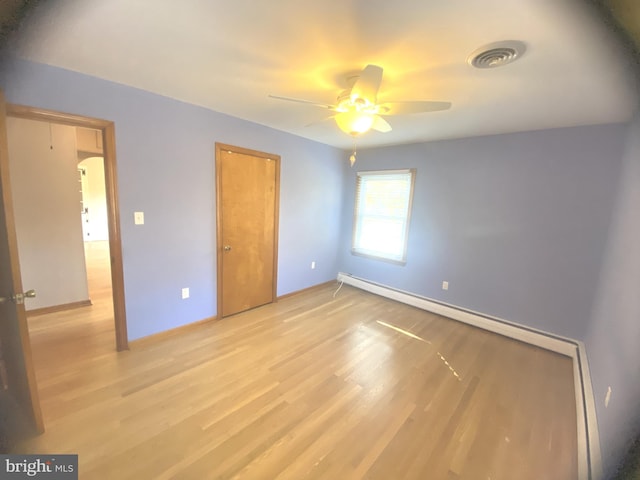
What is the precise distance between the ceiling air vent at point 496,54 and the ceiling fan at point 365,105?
279 mm

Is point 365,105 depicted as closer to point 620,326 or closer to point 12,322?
point 620,326

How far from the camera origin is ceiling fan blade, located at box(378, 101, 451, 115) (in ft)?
4.79

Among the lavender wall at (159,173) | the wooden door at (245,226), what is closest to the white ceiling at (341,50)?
the lavender wall at (159,173)

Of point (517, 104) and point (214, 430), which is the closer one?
point (214, 430)

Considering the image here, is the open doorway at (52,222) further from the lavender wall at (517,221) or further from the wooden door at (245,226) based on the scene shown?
the lavender wall at (517,221)

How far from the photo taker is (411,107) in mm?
1561

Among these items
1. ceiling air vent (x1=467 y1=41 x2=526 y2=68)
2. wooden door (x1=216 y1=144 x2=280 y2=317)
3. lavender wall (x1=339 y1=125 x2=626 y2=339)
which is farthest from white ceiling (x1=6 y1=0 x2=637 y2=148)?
wooden door (x1=216 y1=144 x2=280 y2=317)

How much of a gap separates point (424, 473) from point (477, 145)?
3.15m

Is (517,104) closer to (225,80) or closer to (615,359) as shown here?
(615,359)

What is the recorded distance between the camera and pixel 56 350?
2215 millimetres

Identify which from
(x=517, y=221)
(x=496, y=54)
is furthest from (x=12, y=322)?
(x=517, y=221)

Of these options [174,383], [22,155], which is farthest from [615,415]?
[22,155]

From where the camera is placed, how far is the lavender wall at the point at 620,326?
1.03 m

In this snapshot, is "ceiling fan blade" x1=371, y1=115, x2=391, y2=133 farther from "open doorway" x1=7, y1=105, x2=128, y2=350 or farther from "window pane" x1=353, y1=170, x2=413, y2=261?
"open doorway" x1=7, y1=105, x2=128, y2=350
